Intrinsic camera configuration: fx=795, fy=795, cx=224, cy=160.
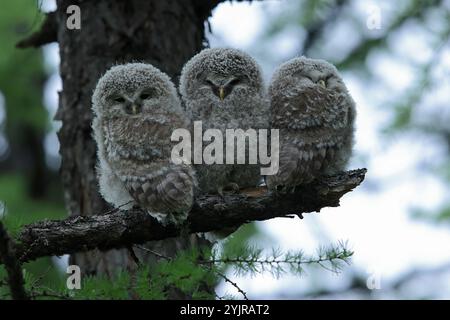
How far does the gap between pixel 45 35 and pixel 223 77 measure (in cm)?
210

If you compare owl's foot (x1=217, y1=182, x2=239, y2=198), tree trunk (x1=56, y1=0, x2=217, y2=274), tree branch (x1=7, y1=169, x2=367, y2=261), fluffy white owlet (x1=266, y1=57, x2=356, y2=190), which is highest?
tree trunk (x1=56, y1=0, x2=217, y2=274)

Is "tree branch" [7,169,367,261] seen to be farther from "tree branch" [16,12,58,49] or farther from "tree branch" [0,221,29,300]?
"tree branch" [16,12,58,49]

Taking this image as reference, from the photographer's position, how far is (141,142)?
311cm

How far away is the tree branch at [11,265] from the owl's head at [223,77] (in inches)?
39.8

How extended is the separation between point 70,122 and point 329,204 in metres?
1.84

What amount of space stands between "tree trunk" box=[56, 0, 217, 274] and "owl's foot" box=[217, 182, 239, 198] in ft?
4.01

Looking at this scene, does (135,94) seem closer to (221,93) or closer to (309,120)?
(221,93)

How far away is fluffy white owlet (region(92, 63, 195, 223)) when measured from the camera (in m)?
3.01

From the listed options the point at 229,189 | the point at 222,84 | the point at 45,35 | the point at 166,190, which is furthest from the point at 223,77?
the point at 45,35

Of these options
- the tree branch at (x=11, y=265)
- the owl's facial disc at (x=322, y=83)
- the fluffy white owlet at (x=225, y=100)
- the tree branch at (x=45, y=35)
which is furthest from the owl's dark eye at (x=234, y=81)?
the tree branch at (x=45, y=35)

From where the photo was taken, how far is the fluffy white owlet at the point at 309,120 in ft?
10.0

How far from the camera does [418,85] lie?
15.3 feet

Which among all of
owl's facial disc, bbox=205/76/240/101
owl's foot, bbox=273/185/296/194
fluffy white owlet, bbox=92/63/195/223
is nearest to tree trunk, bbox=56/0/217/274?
fluffy white owlet, bbox=92/63/195/223
